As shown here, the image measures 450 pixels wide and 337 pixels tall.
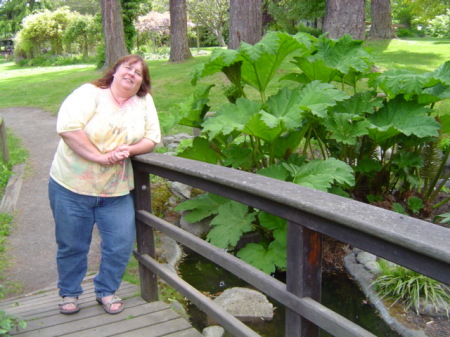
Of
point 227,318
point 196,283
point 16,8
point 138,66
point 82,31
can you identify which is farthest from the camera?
point 16,8

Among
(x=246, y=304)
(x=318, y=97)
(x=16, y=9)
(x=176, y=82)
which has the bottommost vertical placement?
(x=246, y=304)

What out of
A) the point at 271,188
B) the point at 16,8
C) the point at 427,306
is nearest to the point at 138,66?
the point at 271,188

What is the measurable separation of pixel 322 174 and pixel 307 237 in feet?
7.73

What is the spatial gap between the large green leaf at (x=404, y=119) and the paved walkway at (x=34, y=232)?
9.83 ft

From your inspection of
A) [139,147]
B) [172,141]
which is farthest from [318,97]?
[172,141]

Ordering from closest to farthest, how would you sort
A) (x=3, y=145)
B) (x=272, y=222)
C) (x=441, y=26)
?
(x=272, y=222) < (x=3, y=145) < (x=441, y=26)

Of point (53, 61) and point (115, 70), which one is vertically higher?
point (115, 70)

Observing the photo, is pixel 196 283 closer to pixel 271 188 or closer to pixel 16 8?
pixel 271 188

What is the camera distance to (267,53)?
4.42m

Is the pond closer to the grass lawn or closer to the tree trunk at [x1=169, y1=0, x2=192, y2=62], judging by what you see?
→ the grass lawn

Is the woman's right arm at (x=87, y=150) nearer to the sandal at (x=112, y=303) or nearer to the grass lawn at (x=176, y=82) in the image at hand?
the sandal at (x=112, y=303)

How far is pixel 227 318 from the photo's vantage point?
243 centimetres

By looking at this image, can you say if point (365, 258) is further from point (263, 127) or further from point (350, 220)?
point (350, 220)

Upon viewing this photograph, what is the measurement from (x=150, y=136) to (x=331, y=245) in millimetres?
3005
